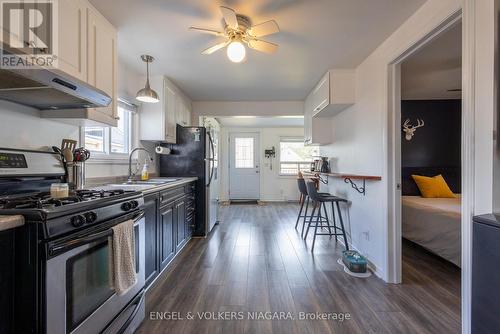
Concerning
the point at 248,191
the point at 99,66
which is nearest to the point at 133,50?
the point at 99,66

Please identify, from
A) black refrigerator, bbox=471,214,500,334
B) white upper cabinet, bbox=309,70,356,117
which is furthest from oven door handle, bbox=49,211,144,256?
white upper cabinet, bbox=309,70,356,117

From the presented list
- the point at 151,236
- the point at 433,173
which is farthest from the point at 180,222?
the point at 433,173

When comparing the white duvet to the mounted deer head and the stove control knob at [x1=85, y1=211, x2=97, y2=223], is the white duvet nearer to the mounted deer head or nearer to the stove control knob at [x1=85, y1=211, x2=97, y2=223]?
the mounted deer head

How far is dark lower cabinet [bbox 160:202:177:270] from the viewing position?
220 centimetres

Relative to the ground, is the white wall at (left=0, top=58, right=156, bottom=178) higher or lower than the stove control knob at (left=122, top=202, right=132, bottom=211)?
higher

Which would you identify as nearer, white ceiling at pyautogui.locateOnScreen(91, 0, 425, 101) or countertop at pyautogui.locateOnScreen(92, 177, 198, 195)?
white ceiling at pyautogui.locateOnScreen(91, 0, 425, 101)

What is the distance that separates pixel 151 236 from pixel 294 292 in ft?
4.29

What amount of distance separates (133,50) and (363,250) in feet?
10.8

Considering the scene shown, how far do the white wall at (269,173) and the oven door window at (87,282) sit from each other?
527 cm

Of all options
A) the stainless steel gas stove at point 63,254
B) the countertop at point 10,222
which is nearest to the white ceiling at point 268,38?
the stainless steel gas stove at point 63,254

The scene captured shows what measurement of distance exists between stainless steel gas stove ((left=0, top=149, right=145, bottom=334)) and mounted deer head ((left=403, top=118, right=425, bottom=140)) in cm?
425

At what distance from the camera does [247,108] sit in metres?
4.23

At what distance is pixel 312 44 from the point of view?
224cm

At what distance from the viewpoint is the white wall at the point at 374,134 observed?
1799 mm
